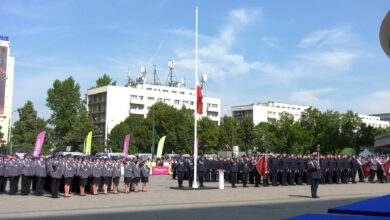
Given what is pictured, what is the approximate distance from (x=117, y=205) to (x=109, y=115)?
272ft

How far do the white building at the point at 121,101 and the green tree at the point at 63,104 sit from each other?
13.0 meters

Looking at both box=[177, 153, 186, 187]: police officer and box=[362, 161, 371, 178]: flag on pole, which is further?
box=[362, 161, 371, 178]: flag on pole

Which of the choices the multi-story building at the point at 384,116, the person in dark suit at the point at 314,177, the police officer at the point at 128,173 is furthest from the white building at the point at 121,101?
the multi-story building at the point at 384,116

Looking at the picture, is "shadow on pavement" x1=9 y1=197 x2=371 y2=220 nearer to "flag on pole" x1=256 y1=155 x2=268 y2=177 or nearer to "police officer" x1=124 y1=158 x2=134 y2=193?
"police officer" x1=124 y1=158 x2=134 y2=193

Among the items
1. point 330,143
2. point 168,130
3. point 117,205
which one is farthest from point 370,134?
point 117,205

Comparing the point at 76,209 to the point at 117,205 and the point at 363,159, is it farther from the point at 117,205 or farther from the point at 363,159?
the point at 363,159

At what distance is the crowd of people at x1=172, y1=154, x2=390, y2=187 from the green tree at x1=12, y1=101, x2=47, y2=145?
56.1m

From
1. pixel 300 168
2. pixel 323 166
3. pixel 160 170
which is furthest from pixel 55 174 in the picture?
pixel 160 170

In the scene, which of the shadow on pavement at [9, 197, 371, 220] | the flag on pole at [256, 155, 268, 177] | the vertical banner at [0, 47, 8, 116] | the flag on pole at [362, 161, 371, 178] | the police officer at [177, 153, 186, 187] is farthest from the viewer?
the vertical banner at [0, 47, 8, 116]

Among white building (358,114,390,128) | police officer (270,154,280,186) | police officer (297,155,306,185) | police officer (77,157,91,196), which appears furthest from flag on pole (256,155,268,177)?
white building (358,114,390,128)

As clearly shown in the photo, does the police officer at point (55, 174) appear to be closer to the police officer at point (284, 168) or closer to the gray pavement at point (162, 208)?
the gray pavement at point (162, 208)

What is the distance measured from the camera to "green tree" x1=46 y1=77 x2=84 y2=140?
255 feet

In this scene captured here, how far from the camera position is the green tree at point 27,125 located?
77875 millimetres

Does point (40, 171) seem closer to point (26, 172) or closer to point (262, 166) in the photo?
point (26, 172)
